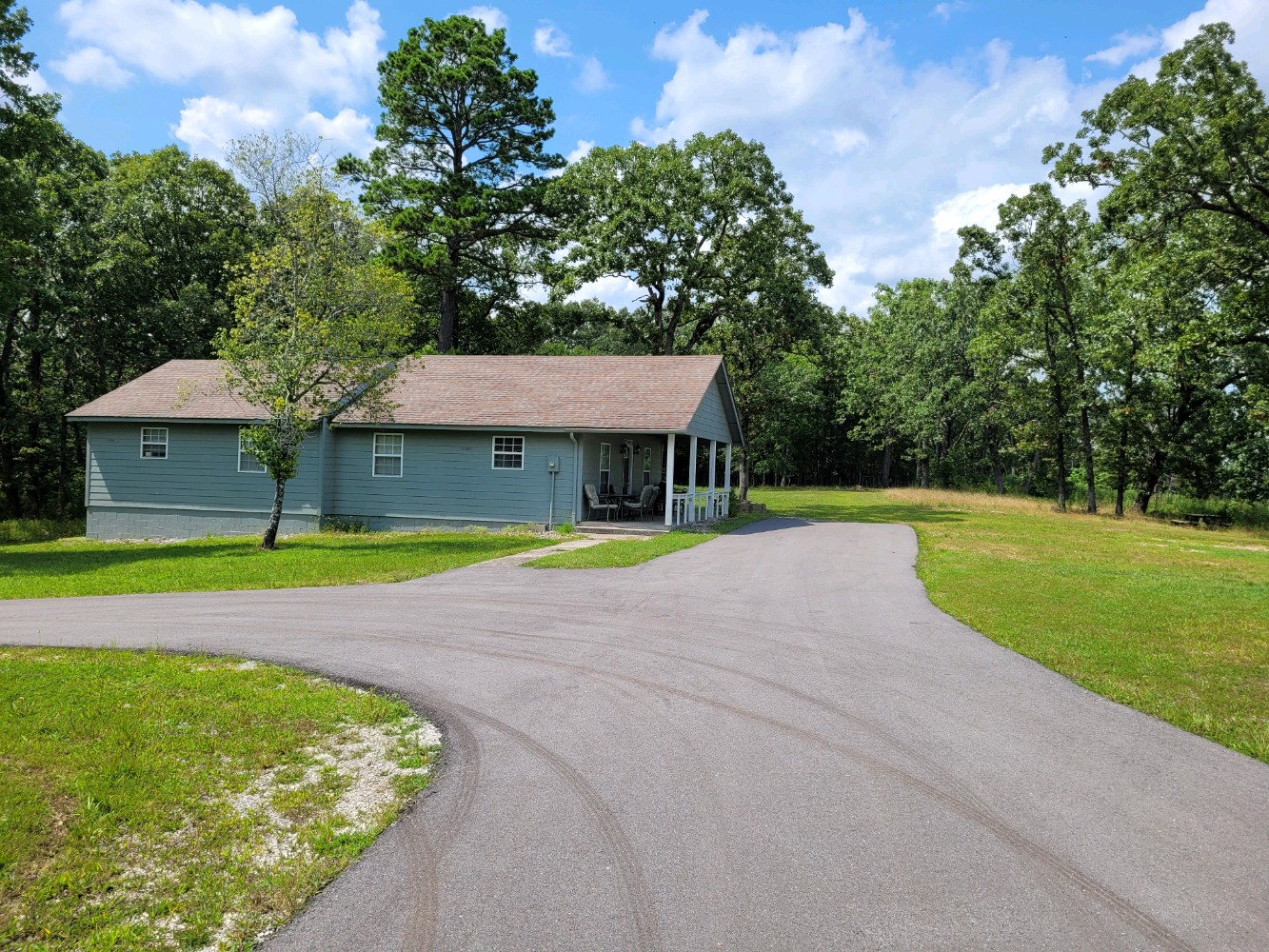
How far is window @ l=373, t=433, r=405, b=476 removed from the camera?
21.9 metres

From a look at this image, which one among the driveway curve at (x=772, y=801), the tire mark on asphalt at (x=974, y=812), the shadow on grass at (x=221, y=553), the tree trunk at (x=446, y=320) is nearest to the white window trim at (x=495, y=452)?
the shadow on grass at (x=221, y=553)

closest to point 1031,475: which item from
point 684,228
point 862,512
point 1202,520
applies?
point 1202,520

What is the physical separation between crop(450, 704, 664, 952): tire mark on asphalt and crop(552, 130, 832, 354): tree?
2948cm

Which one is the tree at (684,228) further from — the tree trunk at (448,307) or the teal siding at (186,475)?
the teal siding at (186,475)

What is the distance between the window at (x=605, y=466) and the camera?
22.3m

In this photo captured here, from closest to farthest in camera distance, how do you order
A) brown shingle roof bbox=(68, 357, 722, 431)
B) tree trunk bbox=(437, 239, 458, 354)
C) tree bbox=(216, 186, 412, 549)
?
tree bbox=(216, 186, 412, 549) < brown shingle roof bbox=(68, 357, 722, 431) < tree trunk bbox=(437, 239, 458, 354)

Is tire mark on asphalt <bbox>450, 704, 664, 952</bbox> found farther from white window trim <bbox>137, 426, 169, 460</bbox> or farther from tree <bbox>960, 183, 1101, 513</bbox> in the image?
tree <bbox>960, 183, 1101, 513</bbox>

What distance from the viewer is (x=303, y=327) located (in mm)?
16844

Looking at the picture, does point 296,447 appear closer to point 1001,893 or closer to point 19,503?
point 1001,893

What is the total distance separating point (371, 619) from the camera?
928 centimetres

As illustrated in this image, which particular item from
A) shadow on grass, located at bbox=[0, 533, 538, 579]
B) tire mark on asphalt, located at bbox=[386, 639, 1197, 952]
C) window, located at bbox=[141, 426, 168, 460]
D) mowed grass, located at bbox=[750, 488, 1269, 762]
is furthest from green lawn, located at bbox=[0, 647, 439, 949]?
window, located at bbox=[141, 426, 168, 460]

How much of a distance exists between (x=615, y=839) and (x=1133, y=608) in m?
9.52

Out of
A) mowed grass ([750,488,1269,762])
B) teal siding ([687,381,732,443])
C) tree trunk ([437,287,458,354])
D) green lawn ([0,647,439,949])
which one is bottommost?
green lawn ([0,647,439,949])

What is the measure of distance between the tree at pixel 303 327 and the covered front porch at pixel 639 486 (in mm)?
6121
